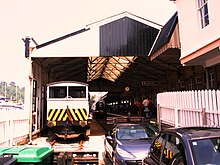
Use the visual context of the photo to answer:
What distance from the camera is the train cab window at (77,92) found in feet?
46.3

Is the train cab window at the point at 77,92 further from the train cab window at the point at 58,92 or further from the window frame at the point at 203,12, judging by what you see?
the window frame at the point at 203,12

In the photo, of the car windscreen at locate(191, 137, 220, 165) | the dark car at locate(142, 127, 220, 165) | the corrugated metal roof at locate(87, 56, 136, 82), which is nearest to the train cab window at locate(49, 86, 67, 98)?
the corrugated metal roof at locate(87, 56, 136, 82)

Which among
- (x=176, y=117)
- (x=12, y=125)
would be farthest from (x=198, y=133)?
(x=12, y=125)

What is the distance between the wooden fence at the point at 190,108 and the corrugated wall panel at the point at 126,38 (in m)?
3.44

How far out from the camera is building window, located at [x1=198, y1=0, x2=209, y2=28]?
979 cm

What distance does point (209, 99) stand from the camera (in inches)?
277

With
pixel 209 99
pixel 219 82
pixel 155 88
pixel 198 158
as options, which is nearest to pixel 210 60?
pixel 219 82

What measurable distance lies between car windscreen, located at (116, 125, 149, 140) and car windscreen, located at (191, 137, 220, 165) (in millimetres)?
4702

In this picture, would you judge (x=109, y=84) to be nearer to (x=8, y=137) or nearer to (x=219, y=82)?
(x=219, y=82)

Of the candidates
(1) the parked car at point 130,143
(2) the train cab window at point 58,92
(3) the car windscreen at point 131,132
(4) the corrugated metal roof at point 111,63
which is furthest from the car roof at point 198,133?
(4) the corrugated metal roof at point 111,63

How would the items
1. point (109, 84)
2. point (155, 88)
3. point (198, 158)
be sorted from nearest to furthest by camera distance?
point (198, 158)
point (155, 88)
point (109, 84)

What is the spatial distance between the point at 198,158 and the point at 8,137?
876 centimetres

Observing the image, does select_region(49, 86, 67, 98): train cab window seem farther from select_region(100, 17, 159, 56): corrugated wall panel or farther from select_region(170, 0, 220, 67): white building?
select_region(170, 0, 220, 67): white building

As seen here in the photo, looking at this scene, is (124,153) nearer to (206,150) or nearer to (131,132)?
(131,132)
